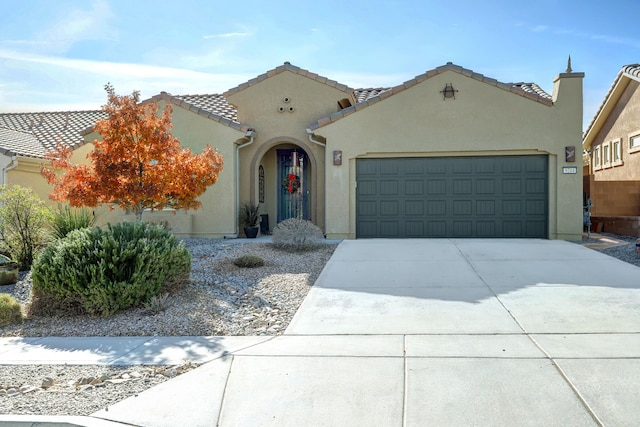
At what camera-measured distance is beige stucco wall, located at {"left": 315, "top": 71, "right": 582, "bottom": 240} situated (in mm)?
14133

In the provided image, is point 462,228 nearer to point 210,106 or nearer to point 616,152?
point 210,106

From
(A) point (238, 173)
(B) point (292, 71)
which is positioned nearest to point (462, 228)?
(A) point (238, 173)

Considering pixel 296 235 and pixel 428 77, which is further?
pixel 428 77

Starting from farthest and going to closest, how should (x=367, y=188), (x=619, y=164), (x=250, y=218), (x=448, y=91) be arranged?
1. (x=619, y=164)
2. (x=250, y=218)
3. (x=367, y=188)
4. (x=448, y=91)

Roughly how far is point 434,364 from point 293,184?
1243 centimetres

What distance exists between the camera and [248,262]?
33.7ft

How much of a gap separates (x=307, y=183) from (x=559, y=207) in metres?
7.57

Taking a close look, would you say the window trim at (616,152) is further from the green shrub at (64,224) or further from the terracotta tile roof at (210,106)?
the green shrub at (64,224)

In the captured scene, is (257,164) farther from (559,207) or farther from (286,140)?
(559,207)

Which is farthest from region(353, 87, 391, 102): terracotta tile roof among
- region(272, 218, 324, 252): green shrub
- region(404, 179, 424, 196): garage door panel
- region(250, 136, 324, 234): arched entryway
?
region(272, 218, 324, 252): green shrub

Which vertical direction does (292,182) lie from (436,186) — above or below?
above

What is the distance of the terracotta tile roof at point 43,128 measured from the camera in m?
18.0

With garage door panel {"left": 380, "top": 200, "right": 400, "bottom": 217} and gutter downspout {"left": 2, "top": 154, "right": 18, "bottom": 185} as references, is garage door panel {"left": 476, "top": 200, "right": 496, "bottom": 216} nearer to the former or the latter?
garage door panel {"left": 380, "top": 200, "right": 400, "bottom": 217}

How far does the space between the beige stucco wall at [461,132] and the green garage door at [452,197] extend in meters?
0.26
